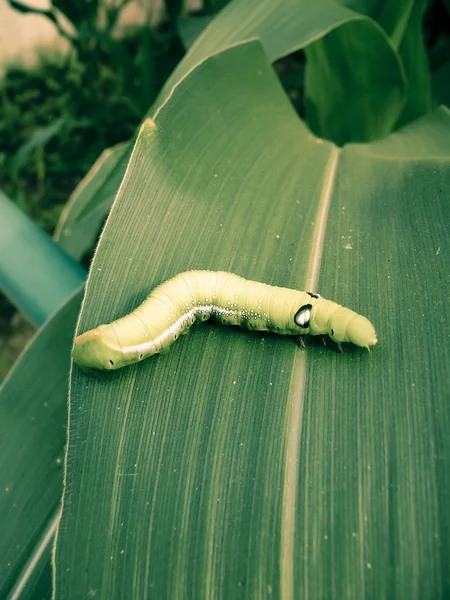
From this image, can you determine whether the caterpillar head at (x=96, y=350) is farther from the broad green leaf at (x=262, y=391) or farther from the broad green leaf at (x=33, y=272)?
the broad green leaf at (x=33, y=272)

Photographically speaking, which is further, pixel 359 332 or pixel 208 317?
pixel 208 317

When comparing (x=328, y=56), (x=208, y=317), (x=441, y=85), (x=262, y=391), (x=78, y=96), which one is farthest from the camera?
(x=78, y=96)

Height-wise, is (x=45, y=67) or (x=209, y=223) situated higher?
(x=209, y=223)

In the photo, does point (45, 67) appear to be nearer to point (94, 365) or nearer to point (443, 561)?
point (94, 365)

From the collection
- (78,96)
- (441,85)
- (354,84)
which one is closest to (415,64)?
(354,84)

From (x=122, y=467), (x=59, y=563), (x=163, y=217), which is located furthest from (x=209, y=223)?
(x=59, y=563)

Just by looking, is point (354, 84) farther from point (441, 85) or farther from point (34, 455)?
point (34, 455)
